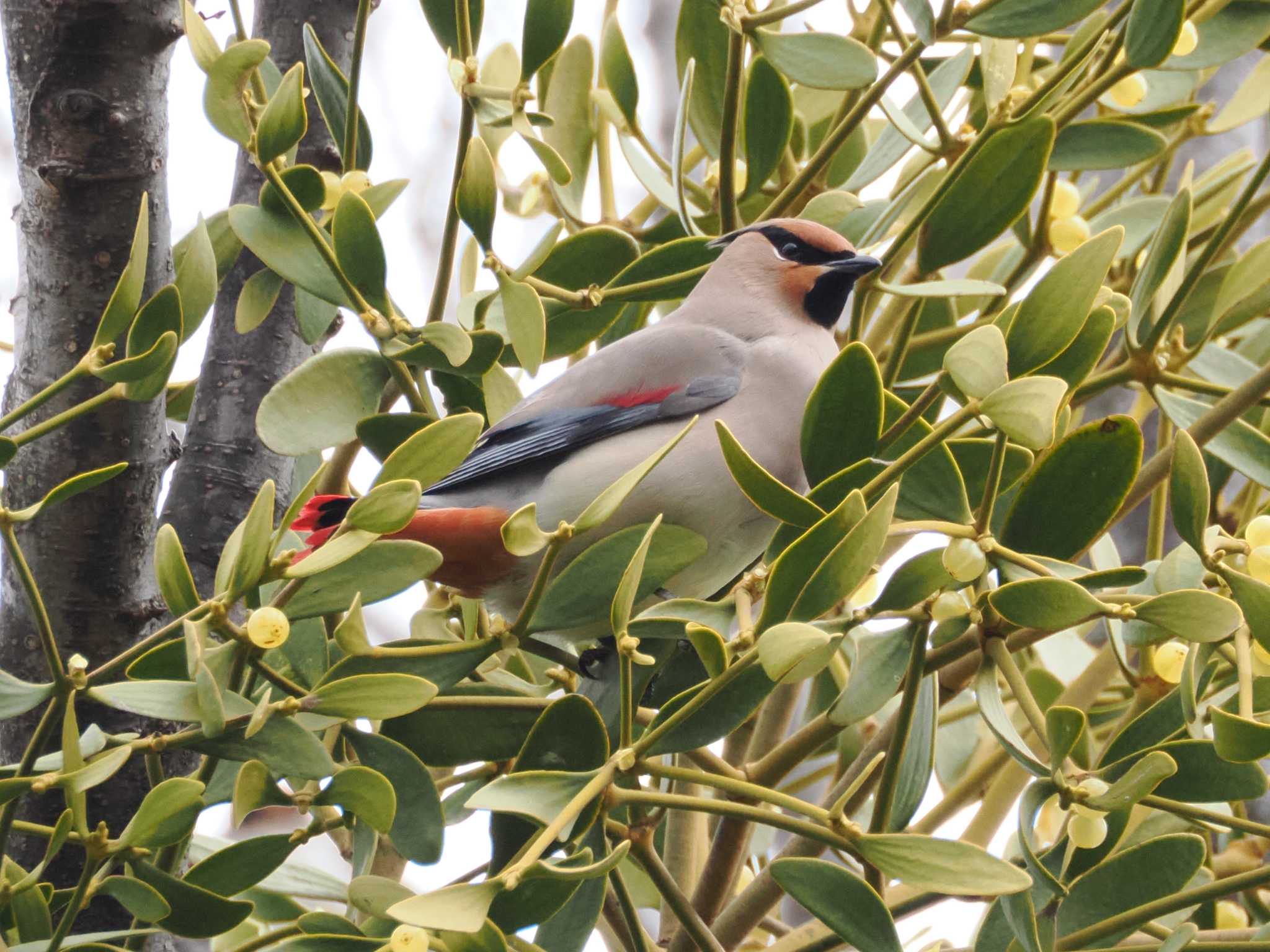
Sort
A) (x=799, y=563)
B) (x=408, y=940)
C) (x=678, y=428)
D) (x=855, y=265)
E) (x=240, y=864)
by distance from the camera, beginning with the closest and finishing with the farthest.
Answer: (x=408, y=940), (x=799, y=563), (x=240, y=864), (x=678, y=428), (x=855, y=265)

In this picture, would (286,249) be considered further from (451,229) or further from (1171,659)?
(1171,659)

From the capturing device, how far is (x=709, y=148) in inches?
63.2

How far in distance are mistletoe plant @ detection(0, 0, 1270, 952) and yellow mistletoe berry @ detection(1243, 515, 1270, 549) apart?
36 mm

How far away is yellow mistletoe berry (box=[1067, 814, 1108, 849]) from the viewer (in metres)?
1.08

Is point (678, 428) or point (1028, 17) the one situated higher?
point (1028, 17)

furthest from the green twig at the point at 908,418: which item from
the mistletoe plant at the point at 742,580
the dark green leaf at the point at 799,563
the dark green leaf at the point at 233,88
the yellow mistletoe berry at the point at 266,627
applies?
the dark green leaf at the point at 233,88

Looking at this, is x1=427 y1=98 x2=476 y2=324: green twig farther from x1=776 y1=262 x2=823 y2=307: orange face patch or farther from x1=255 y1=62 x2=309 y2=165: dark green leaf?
x1=776 y1=262 x2=823 y2=307: orange face patch

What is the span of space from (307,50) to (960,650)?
2.80 feet

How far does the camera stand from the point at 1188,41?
1.44 meters

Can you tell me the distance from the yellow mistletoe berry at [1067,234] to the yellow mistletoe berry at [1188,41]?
0.66 feet

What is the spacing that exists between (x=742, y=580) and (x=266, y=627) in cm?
42

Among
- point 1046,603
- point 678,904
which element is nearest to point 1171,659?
point 1046,603

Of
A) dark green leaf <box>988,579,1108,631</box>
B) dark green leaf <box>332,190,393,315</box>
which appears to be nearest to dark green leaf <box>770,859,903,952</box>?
dark green leaf <box>988,579,1108,631</box>

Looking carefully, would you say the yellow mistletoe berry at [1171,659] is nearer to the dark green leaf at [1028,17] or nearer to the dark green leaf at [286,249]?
the dark green leaf at [1028,17]
